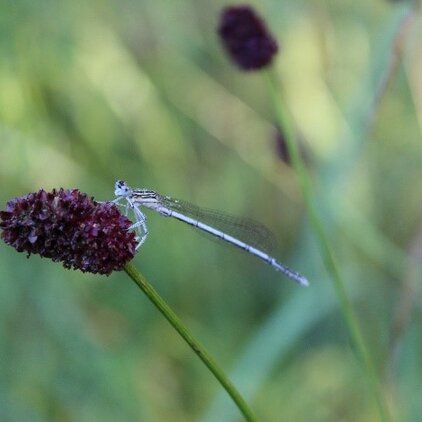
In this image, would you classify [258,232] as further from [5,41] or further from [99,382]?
[5,41]

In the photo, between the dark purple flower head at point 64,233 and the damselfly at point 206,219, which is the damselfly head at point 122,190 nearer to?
the damselfly at point 206,219

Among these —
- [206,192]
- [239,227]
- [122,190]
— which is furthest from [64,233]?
[206,192]

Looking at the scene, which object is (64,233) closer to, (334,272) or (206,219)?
(334,272)

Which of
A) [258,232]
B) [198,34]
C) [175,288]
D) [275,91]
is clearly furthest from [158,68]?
[275,91]

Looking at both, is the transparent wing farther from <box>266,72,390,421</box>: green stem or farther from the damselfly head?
<box>266,72,390,421</box>: green stem

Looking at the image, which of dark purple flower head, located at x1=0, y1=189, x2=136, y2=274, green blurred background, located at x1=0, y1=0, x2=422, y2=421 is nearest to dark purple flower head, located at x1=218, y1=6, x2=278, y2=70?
green blurred background, located at x1=0, y1=0, x2=422, y2=421

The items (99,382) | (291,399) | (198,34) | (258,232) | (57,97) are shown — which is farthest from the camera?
(198,34)

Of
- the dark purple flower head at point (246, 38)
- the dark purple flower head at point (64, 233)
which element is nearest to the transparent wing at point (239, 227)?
the dark purple flower head at point (246, 38)
